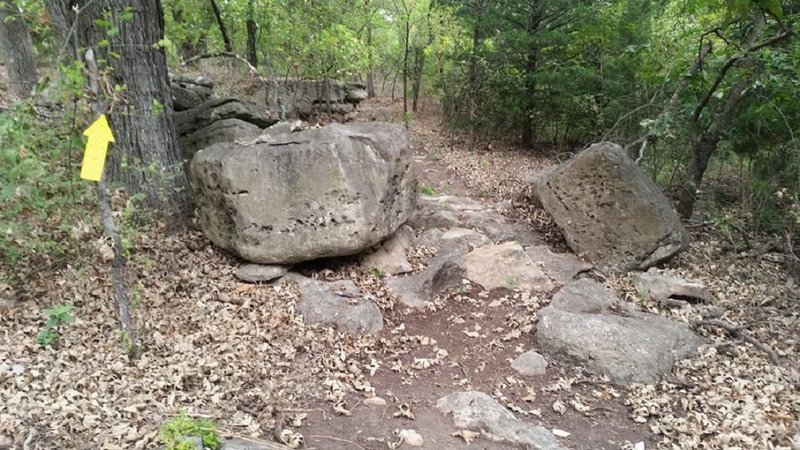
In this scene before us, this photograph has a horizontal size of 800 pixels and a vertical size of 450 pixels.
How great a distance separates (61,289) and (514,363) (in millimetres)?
4374

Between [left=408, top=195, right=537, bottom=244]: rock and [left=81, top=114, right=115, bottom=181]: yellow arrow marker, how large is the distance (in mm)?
4842

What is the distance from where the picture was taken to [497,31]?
14.3 meters

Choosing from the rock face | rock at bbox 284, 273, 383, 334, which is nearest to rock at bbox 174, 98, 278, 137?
the rock face

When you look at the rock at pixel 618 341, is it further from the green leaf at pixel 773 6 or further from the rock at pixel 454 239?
the green leaf at pixel 773 6

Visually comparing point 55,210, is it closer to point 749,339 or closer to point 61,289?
point 61,289

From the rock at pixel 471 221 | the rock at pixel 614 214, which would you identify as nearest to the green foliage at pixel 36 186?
the rock at pixel 471 221

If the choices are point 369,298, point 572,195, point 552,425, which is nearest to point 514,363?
point 552,425

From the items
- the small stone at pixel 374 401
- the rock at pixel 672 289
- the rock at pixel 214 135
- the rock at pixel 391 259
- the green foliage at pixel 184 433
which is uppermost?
the rock at pixel 214 135

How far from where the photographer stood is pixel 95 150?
3354 mm

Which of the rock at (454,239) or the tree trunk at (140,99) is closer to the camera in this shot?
the tree trunk at (140,99)

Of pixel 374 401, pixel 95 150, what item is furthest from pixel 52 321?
pixel 374 401

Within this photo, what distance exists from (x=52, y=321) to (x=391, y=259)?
3.68 metres

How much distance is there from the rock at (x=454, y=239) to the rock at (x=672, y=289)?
2.24m

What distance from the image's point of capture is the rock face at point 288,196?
5.54 metres
